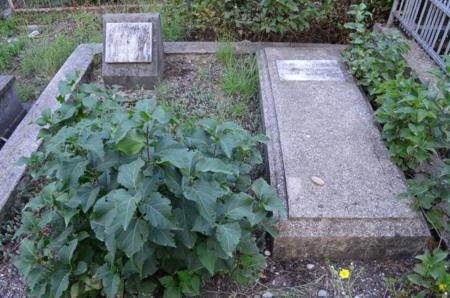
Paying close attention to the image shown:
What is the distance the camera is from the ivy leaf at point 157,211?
1508mm

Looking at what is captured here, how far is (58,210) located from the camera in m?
1.86

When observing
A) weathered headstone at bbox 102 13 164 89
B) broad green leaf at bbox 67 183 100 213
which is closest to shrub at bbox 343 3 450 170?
broad green leaf at bbox 67 183 100 213

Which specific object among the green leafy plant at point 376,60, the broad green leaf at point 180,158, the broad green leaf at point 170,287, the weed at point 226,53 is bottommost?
the broad green leaf at point 170,287

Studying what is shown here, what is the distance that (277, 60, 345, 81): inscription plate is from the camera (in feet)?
11.5

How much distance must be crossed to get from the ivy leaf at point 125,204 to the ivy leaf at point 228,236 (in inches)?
16.4

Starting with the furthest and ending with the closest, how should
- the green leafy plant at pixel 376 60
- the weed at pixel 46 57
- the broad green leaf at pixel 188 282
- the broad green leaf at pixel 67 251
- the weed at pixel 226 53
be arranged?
the weed at pixel 46 57, the weed at pixel 226 53, the green leafy plant at pixel 376 60, the broad green leaf at pixel 188 282, the broad green leaf at pixel 67 251

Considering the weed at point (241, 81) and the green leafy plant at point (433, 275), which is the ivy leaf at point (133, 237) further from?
the weed at point (241, 81)

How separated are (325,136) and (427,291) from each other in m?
1.19

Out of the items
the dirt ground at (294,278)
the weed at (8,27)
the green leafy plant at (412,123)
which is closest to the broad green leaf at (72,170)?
the dirt ground at (294,278)

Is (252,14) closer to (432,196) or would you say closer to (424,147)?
(424,147)

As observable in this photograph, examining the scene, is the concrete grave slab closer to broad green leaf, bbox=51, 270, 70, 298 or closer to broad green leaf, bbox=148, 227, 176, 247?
broad green leaf, bbox=148, 227, 176, 247

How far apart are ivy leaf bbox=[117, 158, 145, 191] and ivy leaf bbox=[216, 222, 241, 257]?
44 cm

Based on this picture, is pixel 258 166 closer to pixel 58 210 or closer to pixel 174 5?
pixel 58 210

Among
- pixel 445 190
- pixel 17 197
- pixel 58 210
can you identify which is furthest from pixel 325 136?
pixel 17 197
